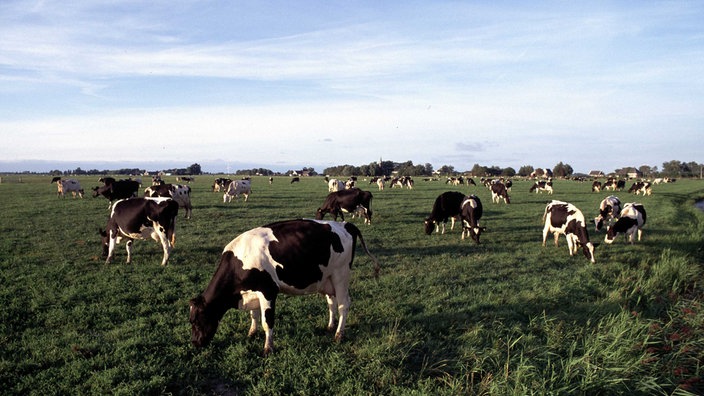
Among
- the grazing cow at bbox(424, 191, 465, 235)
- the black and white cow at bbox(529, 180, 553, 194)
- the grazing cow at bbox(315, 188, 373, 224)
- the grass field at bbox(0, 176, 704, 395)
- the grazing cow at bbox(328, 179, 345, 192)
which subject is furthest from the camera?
the black and white cow at bbox(529, 180, 553, 194)

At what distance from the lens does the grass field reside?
5133 millimetres

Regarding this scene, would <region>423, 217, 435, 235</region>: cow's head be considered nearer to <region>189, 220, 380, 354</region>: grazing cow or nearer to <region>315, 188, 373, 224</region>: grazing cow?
<region>315, 188, 373, 224</region>: grazing cow

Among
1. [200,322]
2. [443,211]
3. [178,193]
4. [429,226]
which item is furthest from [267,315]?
[178,193]

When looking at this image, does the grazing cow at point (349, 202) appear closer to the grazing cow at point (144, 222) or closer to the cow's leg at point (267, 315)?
the grazing cow at point (144, 222)

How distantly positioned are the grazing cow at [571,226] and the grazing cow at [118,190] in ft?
82.0

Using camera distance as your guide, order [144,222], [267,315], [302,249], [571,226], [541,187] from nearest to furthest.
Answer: [267,315] < [302,249] < [144,222] < [571,226] < [541,187]

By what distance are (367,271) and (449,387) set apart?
5.10 m

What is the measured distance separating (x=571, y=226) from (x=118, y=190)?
1036 inches

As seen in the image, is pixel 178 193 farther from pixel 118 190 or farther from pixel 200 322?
pixel 200 322

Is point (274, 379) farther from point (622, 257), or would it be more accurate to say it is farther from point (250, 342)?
point (622, 257)

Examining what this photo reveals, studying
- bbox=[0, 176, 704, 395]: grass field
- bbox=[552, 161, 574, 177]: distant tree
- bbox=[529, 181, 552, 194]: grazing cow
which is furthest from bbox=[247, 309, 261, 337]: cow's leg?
bbox=[552, 161, 574, 177]: distant tree

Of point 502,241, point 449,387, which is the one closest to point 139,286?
point 449,387

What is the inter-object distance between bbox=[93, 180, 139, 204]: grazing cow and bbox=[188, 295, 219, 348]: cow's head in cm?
2446

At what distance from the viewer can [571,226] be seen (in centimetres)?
1291
